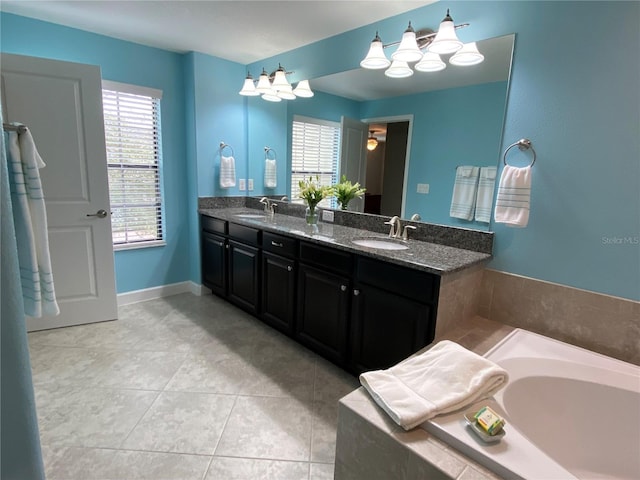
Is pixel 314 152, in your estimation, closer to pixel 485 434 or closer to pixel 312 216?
pixel 312 216

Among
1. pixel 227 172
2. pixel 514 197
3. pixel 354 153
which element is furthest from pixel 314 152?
pixel 514 197

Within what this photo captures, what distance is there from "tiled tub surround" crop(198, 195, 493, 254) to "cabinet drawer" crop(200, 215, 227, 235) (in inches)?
5.6

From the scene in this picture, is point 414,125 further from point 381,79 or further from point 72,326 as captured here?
point 72,326

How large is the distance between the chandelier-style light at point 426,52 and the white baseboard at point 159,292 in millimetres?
2722

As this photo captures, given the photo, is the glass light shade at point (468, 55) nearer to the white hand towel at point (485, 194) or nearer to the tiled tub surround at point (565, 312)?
the white hand towel at point (485, 194)

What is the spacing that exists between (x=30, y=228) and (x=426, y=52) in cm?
212

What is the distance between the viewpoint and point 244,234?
2885 mm

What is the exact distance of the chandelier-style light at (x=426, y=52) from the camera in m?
1.83

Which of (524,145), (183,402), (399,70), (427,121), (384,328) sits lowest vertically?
(183,402)

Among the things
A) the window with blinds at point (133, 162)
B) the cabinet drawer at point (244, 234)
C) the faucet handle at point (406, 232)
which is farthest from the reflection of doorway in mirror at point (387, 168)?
the window with blinds at point (133, 162)

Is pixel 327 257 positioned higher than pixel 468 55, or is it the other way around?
pixel 468 55

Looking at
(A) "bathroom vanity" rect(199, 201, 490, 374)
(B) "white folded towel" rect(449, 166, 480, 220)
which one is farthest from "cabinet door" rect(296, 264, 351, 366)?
(B) "white folded towel" rect(449, 166, 480, 220)

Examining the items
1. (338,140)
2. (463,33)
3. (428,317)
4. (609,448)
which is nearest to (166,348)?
(428,317)

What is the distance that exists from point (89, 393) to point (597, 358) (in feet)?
8.76
